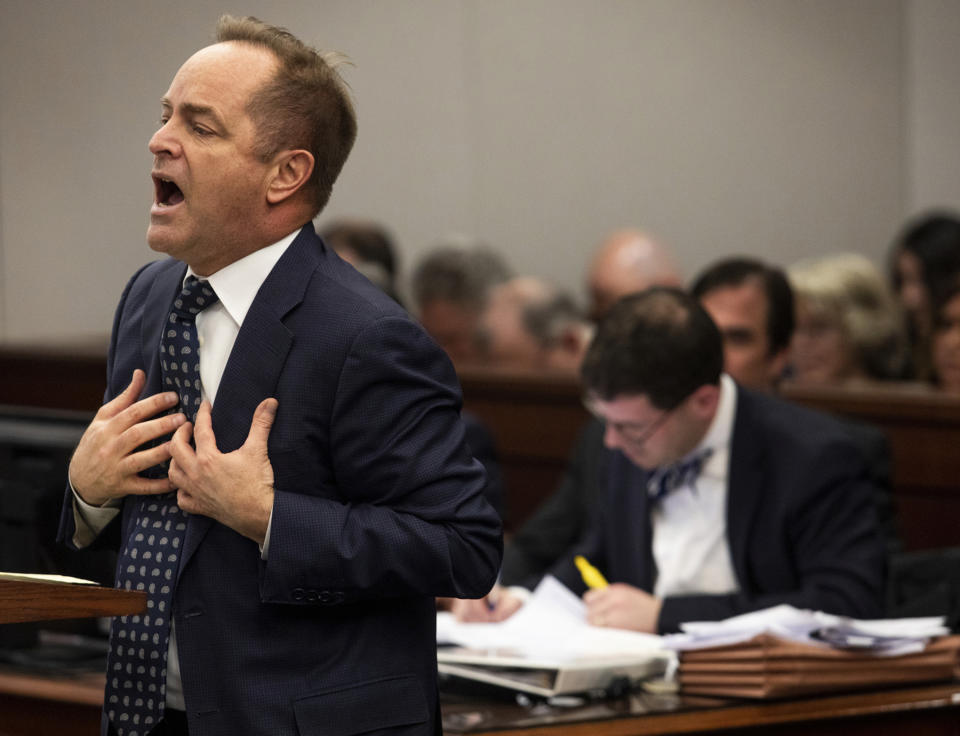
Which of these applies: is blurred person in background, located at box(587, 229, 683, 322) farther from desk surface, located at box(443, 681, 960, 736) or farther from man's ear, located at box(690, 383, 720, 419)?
desk surface, located at box(443, 681, 960, 736)

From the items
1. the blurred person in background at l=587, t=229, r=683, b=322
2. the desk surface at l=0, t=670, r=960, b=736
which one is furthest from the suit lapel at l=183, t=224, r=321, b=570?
the blurred person in background at l=587, t=229, r=683, b=322

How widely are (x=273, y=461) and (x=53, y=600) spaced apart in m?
0.30

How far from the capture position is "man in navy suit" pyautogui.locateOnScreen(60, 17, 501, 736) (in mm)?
1732

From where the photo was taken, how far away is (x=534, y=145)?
7.93 metres

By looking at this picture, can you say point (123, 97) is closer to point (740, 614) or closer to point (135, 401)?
point (135, 401)

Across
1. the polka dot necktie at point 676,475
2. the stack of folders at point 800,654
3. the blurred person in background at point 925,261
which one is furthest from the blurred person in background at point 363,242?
the stack of folders at point 800,654

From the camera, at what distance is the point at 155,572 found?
1797 mm

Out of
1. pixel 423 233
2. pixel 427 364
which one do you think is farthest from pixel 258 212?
pixel 423 233

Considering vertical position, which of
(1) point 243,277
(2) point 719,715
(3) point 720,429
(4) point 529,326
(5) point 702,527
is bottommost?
(2) point 719,715

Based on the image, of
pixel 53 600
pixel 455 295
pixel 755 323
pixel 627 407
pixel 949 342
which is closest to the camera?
pixel 53 600

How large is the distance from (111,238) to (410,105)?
15.2 ft

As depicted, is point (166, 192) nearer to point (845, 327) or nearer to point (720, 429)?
point (720, 429)

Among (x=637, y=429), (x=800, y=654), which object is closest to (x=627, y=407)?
(x=637, y=429)

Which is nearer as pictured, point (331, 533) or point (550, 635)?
point (331, 533)
